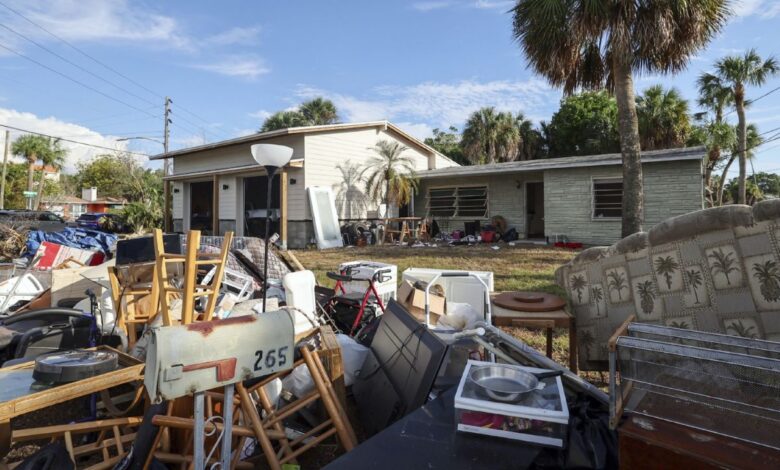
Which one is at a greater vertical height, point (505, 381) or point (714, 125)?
point (714, 125)

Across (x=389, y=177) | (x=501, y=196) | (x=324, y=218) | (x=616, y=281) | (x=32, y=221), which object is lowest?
(x=616, y=281)

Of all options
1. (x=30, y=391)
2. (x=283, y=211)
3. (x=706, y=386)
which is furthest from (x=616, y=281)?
(x=283, y=211)

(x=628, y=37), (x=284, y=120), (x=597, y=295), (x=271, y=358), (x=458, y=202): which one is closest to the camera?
(x=271, y=358)

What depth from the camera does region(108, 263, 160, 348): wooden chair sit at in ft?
11.3

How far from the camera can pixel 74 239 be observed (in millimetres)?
11258

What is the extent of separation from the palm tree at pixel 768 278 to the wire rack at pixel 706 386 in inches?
23.3

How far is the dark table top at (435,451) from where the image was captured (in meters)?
1.61

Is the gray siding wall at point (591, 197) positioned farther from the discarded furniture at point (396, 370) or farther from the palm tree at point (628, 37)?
the discarded furniture at point (396, 370)

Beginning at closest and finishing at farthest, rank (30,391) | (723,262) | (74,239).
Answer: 1. (30,391)
2. (723,262)
3. (74,239)

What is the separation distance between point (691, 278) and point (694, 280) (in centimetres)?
2

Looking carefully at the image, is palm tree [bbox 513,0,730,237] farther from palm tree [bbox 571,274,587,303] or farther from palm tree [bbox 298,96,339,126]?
palm tree [bbox 298,96,339,126]

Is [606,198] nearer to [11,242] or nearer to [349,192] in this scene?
[349,192]

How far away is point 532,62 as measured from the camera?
9516mm

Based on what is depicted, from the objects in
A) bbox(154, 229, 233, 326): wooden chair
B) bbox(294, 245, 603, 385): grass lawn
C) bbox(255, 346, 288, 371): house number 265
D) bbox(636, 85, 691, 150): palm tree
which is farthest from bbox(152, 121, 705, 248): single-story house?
bbox(255, 346, 288, 371): house number 265
